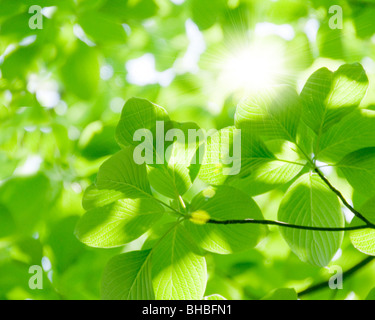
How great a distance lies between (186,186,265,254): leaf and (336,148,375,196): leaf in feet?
0.42

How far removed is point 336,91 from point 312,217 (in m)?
0.16

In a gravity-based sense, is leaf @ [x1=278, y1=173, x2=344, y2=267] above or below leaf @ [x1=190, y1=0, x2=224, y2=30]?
below

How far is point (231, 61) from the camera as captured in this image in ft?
2.85

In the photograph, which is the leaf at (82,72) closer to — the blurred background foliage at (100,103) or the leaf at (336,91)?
the blurred background foliage at (100,103)

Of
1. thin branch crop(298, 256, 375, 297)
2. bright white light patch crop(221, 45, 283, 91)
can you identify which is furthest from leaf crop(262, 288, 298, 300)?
bright white light patch crop(221, 45, 283, 91)

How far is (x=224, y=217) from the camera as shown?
17.1 inches

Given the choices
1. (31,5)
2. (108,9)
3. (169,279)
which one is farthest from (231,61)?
(169,279)

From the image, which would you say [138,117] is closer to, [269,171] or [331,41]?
[269,171]

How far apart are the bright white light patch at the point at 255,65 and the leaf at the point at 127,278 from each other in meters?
0.47

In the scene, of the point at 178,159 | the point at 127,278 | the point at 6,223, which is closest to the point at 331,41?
the point at 178,159

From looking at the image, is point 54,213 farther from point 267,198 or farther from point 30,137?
point 267,198

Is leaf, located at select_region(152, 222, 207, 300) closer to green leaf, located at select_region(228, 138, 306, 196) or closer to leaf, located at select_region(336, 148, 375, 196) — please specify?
green leaf, located at select_region(228, 138, 306, 196)

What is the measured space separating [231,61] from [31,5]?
465 millimetres

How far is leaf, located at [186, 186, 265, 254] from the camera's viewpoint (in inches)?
16.7
